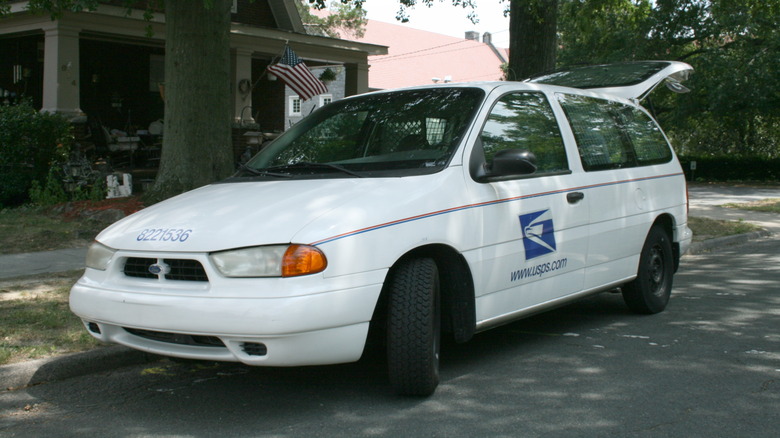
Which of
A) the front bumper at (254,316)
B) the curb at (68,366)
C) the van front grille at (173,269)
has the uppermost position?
the van front grille at (173,269)

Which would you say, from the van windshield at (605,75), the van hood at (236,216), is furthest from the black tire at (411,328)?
the van windshield at (605,75)

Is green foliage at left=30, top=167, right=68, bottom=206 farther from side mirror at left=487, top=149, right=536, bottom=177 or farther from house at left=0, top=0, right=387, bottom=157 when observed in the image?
side mirror at left=487, top=149, right=536, bottom=177

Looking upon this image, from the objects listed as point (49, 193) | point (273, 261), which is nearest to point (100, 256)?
point (273, 261)

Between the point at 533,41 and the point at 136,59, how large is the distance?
444 inches

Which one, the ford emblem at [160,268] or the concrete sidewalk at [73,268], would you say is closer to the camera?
the ford emblem at [160,268]

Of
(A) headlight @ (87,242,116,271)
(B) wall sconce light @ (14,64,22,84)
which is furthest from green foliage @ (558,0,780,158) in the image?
(A) headlight @ (87,242,116,271)

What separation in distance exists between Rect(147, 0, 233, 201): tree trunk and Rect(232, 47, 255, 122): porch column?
803 cm

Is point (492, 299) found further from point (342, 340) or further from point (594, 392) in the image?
point (342, 340)

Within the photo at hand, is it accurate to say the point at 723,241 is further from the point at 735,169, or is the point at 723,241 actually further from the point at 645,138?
the point at 735,169

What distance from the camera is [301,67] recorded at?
1783 centimetres

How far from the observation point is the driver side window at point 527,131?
5.22m

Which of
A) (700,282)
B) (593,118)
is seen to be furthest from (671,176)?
(700,282)

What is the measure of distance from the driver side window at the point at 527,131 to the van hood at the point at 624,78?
149 cm

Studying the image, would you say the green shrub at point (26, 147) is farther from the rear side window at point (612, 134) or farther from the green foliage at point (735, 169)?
the green foliage at point (735, 169)
